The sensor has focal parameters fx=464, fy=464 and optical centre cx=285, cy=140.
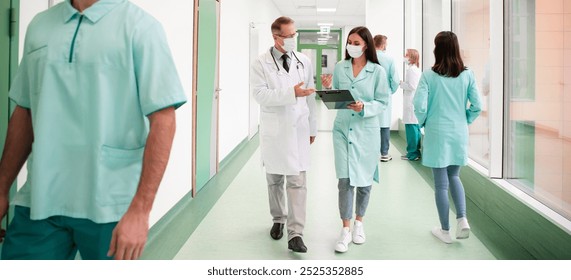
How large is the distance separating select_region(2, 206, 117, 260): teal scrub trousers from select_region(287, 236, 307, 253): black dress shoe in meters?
1.48

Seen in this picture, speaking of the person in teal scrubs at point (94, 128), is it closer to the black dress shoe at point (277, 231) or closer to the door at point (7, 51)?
the door at point (7, 51)

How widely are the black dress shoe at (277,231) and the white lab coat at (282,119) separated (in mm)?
391

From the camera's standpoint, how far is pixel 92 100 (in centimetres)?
105

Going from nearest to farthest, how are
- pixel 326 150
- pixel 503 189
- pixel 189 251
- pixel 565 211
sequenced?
pixel 565 211, pixel 189 251, pixel 503 189, pixel 326 150

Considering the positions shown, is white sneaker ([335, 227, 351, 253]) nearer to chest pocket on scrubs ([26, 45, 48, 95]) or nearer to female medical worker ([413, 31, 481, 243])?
female medical worker ([413, 31, 481, 243])

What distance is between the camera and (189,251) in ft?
8.14

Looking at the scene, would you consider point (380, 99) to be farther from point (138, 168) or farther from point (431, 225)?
point (138, 168)

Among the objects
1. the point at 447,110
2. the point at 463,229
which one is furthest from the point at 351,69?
the point at 463,229

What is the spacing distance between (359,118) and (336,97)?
10.7 inches

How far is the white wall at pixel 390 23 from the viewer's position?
741 cm

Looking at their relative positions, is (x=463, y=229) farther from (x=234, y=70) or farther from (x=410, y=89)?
(x=234, y=70)

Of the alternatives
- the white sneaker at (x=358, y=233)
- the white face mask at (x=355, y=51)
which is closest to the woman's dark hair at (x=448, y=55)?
the white face mask at (x=355, y=51)
